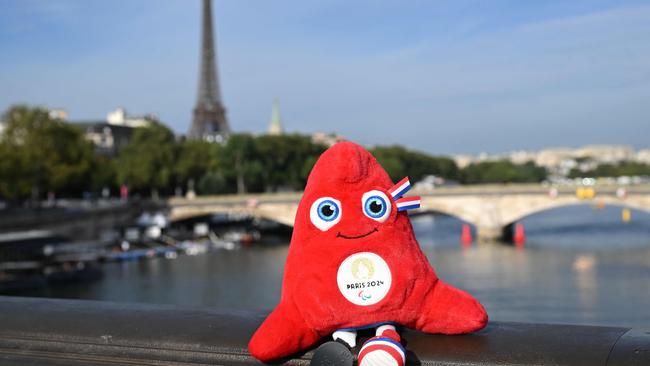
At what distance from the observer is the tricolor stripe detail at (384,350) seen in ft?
5.06

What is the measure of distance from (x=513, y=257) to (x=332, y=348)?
24469 millimetres

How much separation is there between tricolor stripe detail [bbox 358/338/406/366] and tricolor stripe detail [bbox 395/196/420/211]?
15.7 inches

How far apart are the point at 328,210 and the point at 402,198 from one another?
0.19 m

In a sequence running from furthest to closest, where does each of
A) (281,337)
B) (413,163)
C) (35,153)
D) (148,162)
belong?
(413,163) < (148,162) < (35,153) < (281,337)

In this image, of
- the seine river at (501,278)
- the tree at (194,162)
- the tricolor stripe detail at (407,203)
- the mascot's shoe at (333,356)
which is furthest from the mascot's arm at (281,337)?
the tree at (194,162)

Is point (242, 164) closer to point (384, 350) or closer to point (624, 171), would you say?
point (384, 350)

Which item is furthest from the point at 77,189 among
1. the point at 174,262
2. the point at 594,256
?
A: the point at 594,256

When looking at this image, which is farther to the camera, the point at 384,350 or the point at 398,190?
the point at 398,190

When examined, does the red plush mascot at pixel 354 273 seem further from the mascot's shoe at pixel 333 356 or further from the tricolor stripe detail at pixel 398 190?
the mascot's shoe at pixel 333 356

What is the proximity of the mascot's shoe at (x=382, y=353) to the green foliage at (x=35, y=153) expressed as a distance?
30.7 metres

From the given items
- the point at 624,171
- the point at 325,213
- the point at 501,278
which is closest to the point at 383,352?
the point at 325,213

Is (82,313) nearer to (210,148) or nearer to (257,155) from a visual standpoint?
(257,155)

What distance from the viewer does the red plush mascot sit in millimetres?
1758

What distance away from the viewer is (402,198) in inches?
75.9
